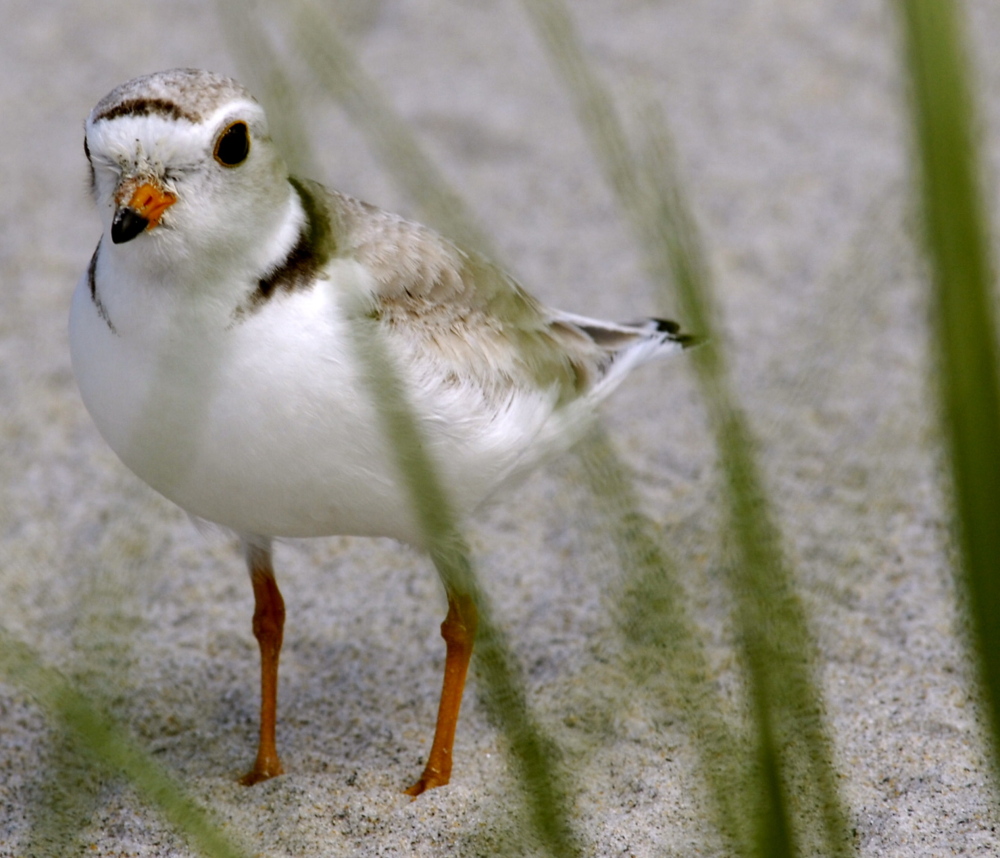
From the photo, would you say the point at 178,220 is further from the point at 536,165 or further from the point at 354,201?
the point at 536,165

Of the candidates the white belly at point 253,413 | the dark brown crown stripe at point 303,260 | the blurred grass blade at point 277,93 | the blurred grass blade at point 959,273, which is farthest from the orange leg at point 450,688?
the blurred grass blade at point 959,273

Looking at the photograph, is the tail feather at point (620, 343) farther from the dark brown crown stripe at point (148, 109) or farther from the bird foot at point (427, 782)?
the dark brown crown stripe at point (148, 109)

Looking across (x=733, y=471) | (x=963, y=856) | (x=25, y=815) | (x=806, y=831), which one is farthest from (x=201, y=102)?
(x=963, y=856)

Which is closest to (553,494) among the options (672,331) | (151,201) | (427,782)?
(672,331)

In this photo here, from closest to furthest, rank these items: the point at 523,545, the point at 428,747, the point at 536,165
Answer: the point at 428,747 < the point at 523,545 < the point at 536,165

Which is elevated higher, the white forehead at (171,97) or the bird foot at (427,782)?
the white forehead at (171,97)

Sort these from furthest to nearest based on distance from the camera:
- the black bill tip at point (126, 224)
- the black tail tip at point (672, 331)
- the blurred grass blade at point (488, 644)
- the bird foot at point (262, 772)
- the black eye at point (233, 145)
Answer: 1. the black tail tip at point (672, 331)
2. the bird foot at point (262, 772)
3. the black eye at point (233, 145)
4. the black bill tip at point (126, 224)
5. the blurred grass blade at point (488, 644)
